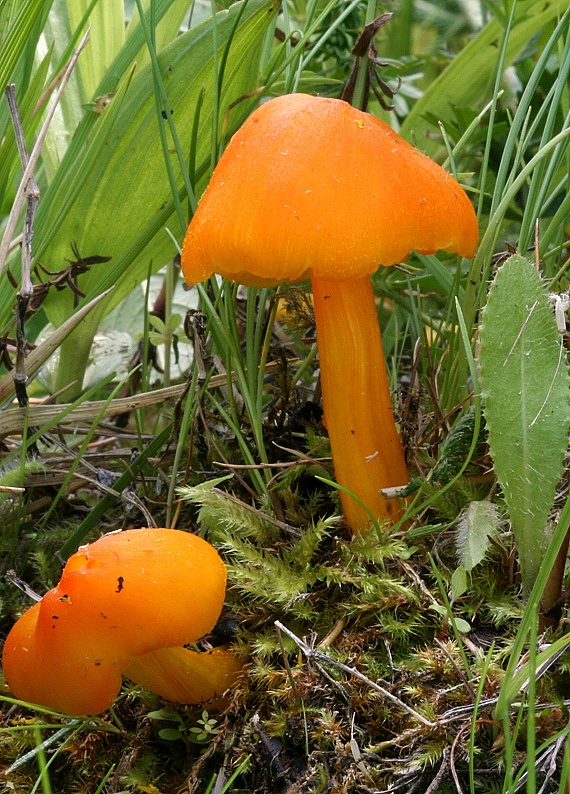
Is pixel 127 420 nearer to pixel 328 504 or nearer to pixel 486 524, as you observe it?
pixel 328 504

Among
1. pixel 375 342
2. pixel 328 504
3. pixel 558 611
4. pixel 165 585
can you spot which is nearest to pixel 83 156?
pixel 375 342

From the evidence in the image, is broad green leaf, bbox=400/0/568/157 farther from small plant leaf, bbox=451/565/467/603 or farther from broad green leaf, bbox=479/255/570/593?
small plant leaf, bbox=451/565/467/603

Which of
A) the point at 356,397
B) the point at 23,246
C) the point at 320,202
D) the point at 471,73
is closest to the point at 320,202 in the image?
the point at 320,202

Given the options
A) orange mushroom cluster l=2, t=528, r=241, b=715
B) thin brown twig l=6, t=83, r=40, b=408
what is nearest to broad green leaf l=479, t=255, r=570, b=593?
orange mushroom cluster l=2, t=528, r=241, b=715

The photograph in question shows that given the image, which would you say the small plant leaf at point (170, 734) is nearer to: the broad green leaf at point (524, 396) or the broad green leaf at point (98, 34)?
the broad green leaf at point (524, 396)

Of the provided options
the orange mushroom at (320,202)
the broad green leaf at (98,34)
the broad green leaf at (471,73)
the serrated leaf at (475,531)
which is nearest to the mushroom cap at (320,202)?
the orange mushroom at (320,202)

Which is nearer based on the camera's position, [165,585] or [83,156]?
[165,585]
